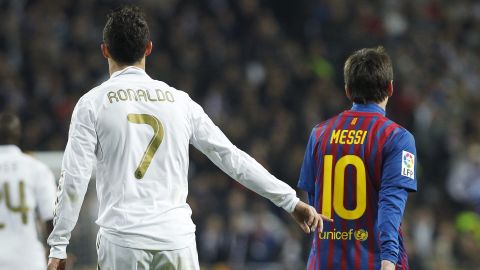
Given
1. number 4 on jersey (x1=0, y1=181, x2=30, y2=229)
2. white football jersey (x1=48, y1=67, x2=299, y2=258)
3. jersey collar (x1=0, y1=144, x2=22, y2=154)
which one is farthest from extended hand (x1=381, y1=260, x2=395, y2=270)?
jersey collar (x1=0, y1=144, x2=22, y2=154)

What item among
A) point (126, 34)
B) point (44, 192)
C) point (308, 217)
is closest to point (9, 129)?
point (44, 192)

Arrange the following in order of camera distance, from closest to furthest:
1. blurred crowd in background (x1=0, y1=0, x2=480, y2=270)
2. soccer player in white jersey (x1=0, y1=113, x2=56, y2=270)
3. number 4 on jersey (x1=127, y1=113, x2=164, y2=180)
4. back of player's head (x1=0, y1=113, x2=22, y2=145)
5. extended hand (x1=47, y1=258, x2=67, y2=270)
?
1. extended hand (x1=47, y1=258, x2=67, y2=270)
2. number 4 on jersey (x1=127, y1=113, x2=164, y2=180)
3. soccer player in white jersey (x1=0, y1=113, x2=56, y2=270)
4. back of player's head (x1=0, y1=113, x2=22, y2=145)
5. blurred crowd in background (x1=0, y1=0, x2=480, y2=270)

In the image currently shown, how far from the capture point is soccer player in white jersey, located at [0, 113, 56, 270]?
688cm

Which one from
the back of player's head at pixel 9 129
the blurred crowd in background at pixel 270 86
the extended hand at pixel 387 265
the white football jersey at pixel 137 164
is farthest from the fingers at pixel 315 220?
the blurred crowd in background at pixel 270 86

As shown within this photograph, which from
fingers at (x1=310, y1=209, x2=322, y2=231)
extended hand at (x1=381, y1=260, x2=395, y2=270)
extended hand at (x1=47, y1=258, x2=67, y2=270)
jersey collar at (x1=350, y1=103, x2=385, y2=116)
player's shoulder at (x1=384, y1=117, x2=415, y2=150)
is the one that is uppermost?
jersey collar at (x1=350, y1=103, x2=385, y2=116)

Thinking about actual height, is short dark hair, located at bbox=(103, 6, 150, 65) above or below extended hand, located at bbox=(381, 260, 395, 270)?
above

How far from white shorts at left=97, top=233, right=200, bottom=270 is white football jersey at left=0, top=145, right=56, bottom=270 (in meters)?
1.92

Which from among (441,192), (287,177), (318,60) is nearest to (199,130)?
(287,177)

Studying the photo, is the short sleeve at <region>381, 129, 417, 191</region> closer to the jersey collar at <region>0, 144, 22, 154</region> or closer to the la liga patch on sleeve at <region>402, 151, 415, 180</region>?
the la liga patch on sleeve at <region>402, 151, 415, 180</region>

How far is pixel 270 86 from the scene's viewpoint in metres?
15.3

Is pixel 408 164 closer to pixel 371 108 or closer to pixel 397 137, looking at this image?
pixel 397 137

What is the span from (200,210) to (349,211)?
26.3 ft

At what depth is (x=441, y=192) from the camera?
1494cm

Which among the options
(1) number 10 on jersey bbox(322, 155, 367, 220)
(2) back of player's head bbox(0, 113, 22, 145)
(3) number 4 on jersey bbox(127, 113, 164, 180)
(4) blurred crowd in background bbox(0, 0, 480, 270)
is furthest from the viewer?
(4) blurred crowd in background bbox(0, 0, 480, 270)
